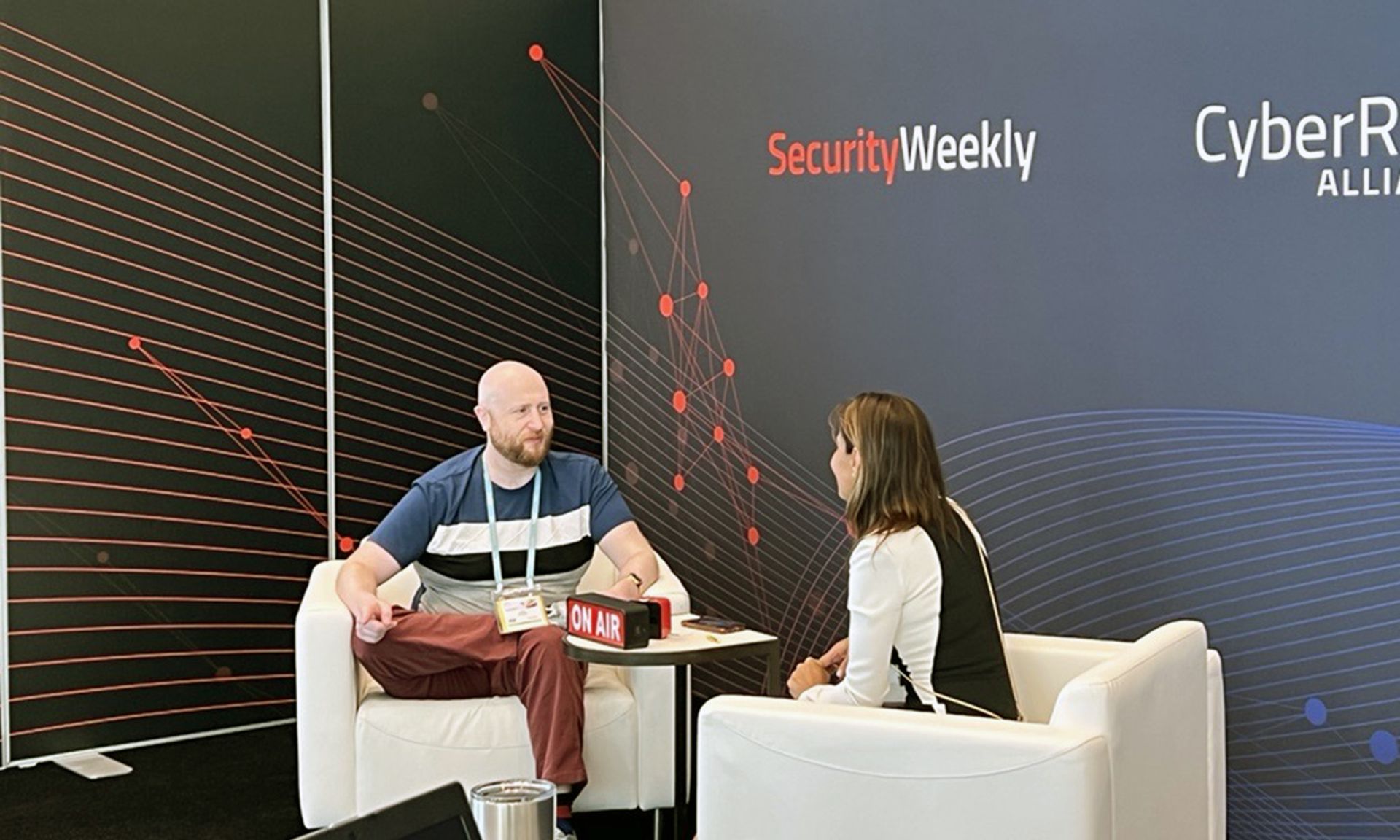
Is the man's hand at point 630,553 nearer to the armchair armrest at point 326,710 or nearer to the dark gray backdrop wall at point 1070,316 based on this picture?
the armchair armrest at point 326,710

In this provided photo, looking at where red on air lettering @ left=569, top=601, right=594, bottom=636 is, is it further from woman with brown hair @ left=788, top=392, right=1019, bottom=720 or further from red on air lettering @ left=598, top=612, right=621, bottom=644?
woman with brown hair @ left=788, top=392, right=1019, bottom=720

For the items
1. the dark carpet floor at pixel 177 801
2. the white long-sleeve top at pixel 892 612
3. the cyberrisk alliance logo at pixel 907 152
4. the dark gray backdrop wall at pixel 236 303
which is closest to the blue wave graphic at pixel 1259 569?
the cyberrisk alliance logo at pixel 907 152

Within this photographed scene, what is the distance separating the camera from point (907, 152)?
4910 millimetres

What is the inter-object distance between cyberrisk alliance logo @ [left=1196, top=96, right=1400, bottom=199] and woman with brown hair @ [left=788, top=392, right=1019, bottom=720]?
55.8 inches

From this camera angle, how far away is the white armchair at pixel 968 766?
2781 millimetres

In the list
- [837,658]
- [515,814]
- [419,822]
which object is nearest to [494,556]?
[837,658]

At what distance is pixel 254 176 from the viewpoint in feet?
17.7

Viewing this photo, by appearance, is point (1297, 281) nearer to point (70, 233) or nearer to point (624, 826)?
point (624, 826)

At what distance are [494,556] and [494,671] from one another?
0.34 meters

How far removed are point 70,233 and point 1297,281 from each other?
354 centimetres

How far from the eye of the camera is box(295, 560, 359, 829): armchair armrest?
4.00 m

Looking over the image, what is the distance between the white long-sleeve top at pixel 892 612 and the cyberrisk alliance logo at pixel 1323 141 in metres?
1.59

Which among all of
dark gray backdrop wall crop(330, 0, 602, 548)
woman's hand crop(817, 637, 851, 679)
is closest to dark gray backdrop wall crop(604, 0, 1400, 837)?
dark gray backdrop wall crop(330, 0, 602, 548)

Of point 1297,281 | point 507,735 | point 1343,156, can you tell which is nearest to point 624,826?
point 507,735
